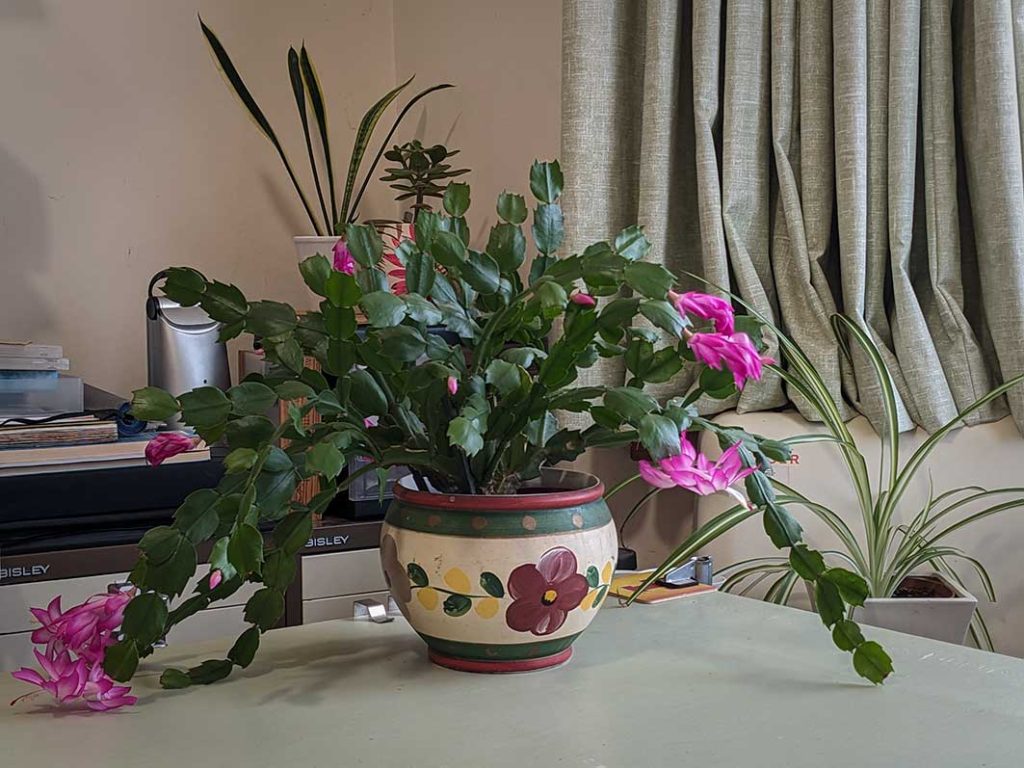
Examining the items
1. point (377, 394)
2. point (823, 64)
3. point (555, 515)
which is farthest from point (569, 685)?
point (823, 64)

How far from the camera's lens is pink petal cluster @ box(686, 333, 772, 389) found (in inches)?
28.0

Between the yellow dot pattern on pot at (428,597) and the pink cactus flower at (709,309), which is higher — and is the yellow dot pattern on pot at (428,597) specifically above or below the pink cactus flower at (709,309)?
below

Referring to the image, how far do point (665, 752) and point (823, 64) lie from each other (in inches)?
44.8

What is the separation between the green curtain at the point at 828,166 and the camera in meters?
1.41

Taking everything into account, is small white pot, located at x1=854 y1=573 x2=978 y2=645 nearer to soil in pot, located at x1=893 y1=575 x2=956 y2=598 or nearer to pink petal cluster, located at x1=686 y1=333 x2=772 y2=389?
soil in pot, located at x1=893 y1=575 x2=956 y2=598

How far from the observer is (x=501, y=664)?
2.62 feet

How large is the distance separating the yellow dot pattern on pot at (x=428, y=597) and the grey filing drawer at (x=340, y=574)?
95 cm

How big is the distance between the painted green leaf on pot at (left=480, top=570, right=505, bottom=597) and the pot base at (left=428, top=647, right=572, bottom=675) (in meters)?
0.06

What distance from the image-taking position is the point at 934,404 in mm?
1441

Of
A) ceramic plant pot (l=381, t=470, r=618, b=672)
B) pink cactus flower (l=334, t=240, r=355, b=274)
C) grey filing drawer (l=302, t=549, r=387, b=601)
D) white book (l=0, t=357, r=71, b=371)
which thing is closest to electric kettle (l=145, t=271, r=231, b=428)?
white book (l=0, t=357, r=71, b=371)

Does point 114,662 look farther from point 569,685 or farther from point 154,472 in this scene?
point 154,472

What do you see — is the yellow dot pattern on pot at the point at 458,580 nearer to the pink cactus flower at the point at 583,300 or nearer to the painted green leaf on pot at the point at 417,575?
the painted green leaf on pot at the point at 417,575

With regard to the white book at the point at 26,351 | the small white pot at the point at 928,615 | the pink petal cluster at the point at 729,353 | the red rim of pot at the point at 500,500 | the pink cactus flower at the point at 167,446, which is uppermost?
the pink petal cluster at the point at 729,353

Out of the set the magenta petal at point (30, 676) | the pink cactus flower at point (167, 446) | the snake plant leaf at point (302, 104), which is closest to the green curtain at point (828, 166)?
the snake plant leaf at point (302, 104)
